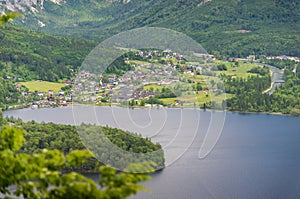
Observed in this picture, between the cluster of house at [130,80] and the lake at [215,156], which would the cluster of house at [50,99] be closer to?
the cluster of house at [130,80]

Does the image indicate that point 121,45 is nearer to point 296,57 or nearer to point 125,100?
point 125,100

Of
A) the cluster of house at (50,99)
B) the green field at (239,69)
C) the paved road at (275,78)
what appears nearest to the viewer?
the cluster of house at (50,99)

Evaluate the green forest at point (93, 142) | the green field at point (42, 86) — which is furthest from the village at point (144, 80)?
the green field at point (42, 86)

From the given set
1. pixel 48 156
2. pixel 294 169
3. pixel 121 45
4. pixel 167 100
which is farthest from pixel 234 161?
pixel 48 156

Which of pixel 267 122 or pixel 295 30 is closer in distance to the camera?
pixel 267 122

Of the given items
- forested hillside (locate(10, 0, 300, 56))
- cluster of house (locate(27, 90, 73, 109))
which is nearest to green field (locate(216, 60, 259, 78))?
forested hillside (locate(10, 0, 300, 56))
